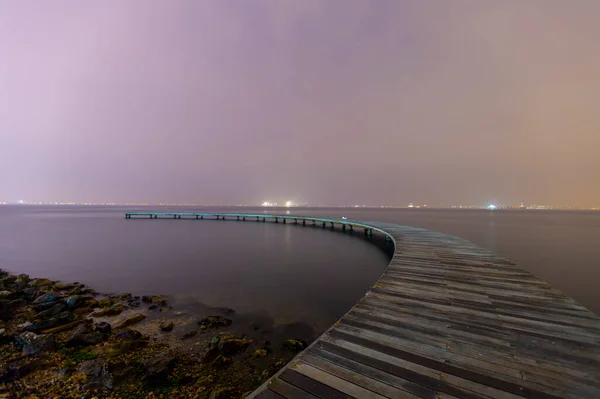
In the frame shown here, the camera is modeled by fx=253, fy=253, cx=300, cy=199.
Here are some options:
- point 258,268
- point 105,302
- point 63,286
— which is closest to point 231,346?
point 105,302

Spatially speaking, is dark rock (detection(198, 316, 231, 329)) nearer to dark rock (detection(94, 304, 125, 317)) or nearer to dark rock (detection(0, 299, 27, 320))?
dark rock (detection(94, 304, 125, 317))

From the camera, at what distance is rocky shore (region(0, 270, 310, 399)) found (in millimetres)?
4633

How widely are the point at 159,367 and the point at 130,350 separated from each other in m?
1.50

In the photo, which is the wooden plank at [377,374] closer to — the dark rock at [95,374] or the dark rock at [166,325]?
the dark rock at [95,374]

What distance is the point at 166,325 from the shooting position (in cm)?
715

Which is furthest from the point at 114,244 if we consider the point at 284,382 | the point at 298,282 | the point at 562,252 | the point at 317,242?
the point at 562,252

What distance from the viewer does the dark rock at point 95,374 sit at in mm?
4605

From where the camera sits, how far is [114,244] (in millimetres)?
21906

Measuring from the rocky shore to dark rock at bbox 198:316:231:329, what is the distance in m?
0.03

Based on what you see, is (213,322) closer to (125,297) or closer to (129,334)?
(129,334)

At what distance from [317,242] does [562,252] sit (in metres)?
18.6

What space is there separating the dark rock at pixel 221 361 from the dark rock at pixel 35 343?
401cm

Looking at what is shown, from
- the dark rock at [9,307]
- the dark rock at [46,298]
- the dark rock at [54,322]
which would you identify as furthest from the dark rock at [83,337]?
the dark rock at [46,298]

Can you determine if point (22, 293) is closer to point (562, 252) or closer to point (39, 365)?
point (39, 365)
